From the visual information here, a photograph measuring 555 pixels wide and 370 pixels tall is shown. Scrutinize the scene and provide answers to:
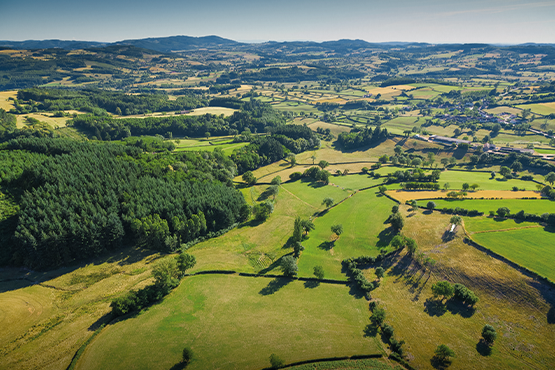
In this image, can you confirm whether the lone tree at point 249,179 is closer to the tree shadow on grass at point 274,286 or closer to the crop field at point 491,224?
the tree shadow on grass at point 274,286

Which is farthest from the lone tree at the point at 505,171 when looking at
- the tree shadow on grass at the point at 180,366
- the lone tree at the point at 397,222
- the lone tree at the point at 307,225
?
the tree shadow on grass at the point at 180,366

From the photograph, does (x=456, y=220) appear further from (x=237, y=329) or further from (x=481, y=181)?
(x=237, y=329)

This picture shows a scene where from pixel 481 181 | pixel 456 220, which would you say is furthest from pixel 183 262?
pixel 481 181

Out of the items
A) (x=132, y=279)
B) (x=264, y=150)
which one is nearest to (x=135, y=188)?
(x=132, y=279)

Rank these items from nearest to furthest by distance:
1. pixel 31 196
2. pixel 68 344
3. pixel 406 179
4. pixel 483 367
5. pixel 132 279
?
1. pixel 483 367
2. pixel 68 344
3. pixel 132 279
4. pixel 31 196
5. pixel 406 179

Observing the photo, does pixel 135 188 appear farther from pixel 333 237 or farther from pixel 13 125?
pixel 13 125

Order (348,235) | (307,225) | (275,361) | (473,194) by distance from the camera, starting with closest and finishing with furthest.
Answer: (275,361)
(348,235)
(307,225)
(473,194)
